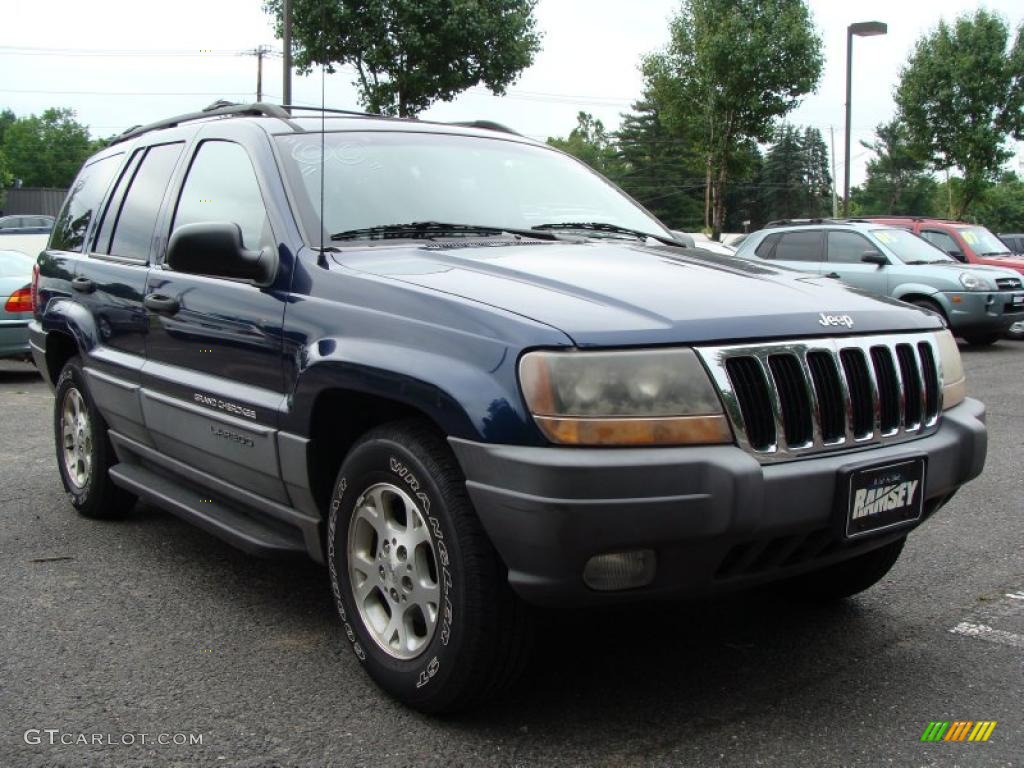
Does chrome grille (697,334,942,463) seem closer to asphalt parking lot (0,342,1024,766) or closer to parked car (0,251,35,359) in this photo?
asphalt parking lot (0,342,1024,766)

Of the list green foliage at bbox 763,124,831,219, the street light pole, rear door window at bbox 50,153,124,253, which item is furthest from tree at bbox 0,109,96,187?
rear door window at bbox 50,153,124,253

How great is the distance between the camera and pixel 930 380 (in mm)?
3092

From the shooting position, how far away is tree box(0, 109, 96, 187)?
101m

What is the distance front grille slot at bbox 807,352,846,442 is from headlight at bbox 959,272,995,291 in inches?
448

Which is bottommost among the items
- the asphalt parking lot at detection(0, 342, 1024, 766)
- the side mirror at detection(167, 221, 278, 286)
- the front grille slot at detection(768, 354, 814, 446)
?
the asphalt parking lot at detection(0, 342, 1024, 766)

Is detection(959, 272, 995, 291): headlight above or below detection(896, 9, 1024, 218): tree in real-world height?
below

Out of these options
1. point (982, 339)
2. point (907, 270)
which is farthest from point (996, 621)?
point (982, 339)

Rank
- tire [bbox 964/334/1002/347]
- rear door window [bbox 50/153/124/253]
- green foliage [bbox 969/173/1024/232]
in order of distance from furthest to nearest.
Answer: green foliage [bbox 969/173/1024/232] < tire [bbox 964/334/1002/347] < rear door window [bbox 50/153/124/253]

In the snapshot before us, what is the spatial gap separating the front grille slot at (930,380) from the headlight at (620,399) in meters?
0.88

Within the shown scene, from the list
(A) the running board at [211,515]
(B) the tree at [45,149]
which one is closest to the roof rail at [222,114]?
(A) the running board at [211,515]

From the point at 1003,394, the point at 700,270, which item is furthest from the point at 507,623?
the point at 1003,394

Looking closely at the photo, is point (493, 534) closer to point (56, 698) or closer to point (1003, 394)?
point (56, 698)

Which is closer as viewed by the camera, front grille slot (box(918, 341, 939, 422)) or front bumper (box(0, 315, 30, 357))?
front grille slot (box(918, 341, 939, 422))

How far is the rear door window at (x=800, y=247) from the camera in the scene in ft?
45.1
